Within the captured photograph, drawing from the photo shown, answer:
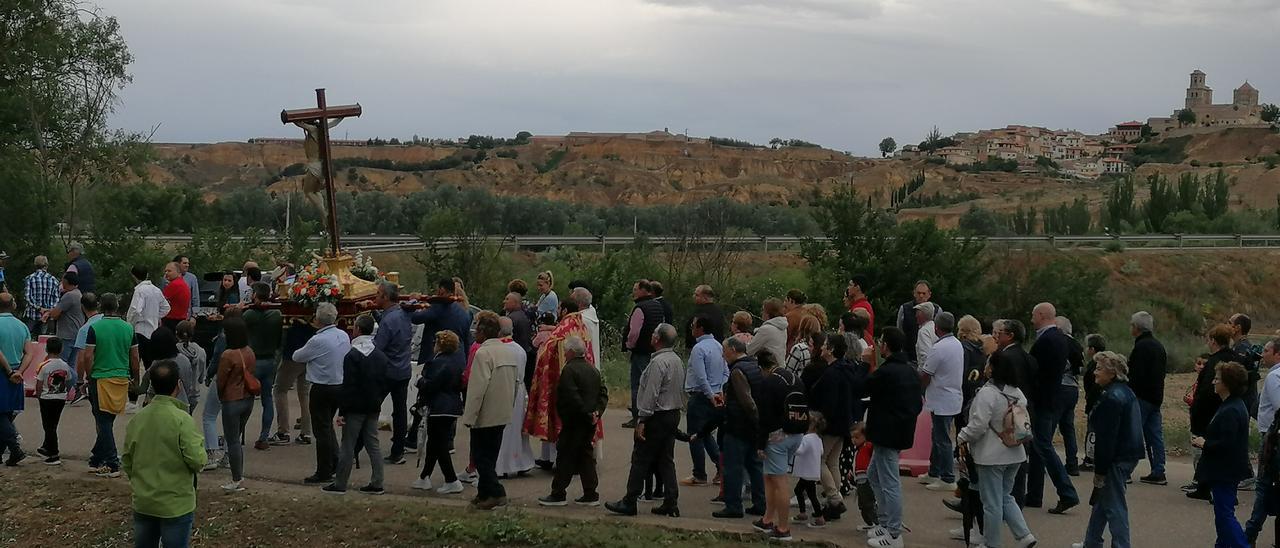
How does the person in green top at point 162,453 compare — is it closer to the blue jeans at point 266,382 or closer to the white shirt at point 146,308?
the blue jeans at point 266,382

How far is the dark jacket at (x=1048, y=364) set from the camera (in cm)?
1025

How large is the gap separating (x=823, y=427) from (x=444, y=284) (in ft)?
14.3

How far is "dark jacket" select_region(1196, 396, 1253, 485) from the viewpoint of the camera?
29.6 feet

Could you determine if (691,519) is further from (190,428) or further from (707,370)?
(190,428)

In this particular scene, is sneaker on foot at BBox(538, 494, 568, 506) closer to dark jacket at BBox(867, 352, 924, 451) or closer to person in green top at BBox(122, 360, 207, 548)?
dark jacket at BBox(867, 352, 924, 451)

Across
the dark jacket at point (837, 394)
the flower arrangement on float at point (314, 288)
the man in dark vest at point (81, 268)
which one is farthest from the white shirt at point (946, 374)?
the man in dark vest at point (81, 268)

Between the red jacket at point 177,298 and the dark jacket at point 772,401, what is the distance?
27.6 feet

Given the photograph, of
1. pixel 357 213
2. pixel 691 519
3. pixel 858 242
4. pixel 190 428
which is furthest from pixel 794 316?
pixel 357 213

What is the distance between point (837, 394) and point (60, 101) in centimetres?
2520

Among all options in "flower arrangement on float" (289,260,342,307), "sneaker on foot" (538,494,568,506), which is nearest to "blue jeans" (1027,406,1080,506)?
"sneaker on foot" (538,494,568,506)

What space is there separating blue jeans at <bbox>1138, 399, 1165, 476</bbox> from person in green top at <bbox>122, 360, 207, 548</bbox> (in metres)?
8.58

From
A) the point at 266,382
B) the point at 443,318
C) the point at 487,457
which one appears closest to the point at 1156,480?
the point at 487,457

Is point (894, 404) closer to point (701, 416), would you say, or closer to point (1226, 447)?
point (701, 416)

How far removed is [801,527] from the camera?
32.8ft
